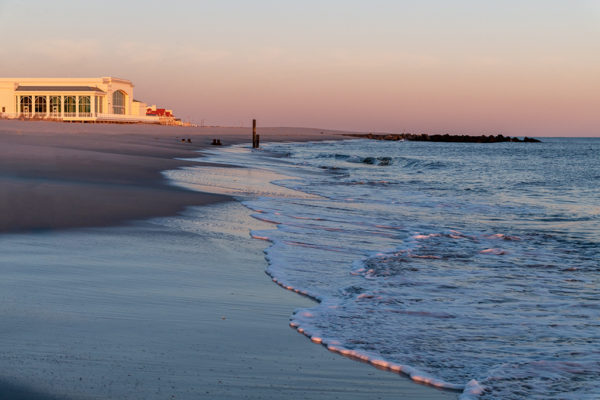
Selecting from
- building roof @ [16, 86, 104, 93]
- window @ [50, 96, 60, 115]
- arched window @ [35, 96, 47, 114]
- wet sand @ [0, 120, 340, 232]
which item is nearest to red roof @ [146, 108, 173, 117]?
building roof @ [16, 86, 104, 93]

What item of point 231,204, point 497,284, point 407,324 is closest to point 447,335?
point 407,324

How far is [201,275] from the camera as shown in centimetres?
546

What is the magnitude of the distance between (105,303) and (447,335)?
2287 mm

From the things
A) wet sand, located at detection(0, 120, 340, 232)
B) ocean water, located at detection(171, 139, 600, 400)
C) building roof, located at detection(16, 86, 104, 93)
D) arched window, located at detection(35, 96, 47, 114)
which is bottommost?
ocean water, located at detection(171, 139, 600, 400)

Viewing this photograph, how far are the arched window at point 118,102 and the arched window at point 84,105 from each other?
19.7 feet

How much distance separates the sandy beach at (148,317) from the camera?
3121mm

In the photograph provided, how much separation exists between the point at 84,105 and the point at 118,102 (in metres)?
8.61

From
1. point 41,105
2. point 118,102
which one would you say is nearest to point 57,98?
point 41,105

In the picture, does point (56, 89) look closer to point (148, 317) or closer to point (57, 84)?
point (57, 84)

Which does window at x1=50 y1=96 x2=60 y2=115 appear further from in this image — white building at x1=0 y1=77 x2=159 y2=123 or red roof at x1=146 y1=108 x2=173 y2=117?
red roof at x1=146 y1=108 x2=173 y2=117

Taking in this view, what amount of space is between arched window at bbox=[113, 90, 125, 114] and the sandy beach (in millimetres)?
76573

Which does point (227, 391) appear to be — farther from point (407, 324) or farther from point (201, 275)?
point (201, 275)

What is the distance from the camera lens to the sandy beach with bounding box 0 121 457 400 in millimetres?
3121

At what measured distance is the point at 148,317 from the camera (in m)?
4.16
